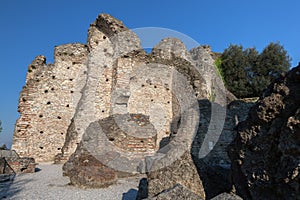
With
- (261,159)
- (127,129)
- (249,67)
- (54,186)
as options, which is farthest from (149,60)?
(249,67)

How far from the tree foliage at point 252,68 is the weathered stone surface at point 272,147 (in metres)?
15.7

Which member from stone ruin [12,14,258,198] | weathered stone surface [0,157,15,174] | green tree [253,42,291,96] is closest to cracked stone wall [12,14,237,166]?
stone ruin [12,14,258,198]

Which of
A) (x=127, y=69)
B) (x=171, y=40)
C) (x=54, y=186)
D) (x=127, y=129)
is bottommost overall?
(x=54, y=186)

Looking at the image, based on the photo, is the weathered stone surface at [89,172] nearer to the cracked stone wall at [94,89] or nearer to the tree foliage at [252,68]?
the cracked stone wall at [94,89]

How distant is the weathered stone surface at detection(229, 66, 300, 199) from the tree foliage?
15725 millimetres

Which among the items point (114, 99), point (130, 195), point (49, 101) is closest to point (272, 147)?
point (130, 195)

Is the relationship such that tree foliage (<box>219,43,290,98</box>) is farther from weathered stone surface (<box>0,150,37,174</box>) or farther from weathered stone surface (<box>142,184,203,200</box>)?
weathered stone surface (<box>142,184,203,200</box>)

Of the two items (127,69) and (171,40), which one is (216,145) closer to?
(127,69)

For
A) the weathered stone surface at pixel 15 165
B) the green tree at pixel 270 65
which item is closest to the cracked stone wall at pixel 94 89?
the weathered stone surface at pixel 15 165

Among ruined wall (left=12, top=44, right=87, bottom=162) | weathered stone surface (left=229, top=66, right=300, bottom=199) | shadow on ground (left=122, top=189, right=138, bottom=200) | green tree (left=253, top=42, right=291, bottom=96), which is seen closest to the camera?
weathered stone surface (left=229, top=66, right=300, bottom=199)

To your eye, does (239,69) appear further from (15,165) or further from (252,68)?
(15,165)

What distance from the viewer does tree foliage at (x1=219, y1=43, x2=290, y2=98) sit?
17234mm

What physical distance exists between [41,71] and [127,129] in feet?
22.1

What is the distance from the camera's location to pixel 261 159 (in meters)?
2.39
